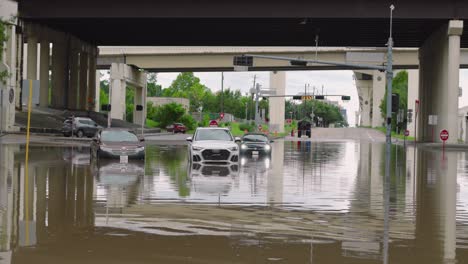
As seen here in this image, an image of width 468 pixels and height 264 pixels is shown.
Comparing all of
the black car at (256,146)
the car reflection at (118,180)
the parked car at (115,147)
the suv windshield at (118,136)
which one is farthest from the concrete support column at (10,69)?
the car reflection at (118,180)

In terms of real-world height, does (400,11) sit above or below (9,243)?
above

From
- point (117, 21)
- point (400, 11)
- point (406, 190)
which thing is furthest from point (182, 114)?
point (406, 190)

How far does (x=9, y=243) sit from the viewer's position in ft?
30.7

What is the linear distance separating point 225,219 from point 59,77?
209 ft

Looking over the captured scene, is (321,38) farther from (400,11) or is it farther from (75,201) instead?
(75,201)

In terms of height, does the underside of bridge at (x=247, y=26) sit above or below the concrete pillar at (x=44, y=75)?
above

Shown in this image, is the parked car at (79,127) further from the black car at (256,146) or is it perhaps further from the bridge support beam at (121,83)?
the black car at (256,146)

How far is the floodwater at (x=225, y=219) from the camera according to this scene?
9039 mm

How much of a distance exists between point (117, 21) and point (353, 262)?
47.0 metres

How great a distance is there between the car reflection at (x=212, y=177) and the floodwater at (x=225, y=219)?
0.19ft

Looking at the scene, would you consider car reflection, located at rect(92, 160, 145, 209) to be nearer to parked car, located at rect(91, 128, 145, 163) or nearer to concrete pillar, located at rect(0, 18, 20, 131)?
parked car, located at rect(91, 128, 145, 163)

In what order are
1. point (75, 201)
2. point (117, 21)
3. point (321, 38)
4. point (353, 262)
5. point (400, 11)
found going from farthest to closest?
point (321, 38)
point (117, 21)
point (400, 11)
point (75, 201)
point (353, 262)

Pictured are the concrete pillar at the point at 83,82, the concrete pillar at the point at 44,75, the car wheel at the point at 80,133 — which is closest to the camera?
the car wheel at the point at 80,133

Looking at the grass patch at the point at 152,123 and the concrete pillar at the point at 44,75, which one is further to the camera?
the grass patch at the point at 152,123
